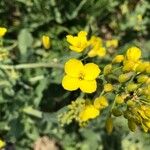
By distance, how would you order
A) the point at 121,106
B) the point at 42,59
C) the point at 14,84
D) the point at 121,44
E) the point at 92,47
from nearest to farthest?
the point at 121,106
the point at 92,47
the point at 14,84
the point at 42,59
the point at 121,44

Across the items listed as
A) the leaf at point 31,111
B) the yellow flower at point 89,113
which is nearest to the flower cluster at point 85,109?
the yellow flower at point 89,113

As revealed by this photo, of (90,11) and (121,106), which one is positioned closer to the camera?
(121,106)

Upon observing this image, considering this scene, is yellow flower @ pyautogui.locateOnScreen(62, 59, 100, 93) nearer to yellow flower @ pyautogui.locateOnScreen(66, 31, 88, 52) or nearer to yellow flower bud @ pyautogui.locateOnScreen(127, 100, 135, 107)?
yellow flower @ pyautogui.locateOnScreen(66, 31, 88, 52)

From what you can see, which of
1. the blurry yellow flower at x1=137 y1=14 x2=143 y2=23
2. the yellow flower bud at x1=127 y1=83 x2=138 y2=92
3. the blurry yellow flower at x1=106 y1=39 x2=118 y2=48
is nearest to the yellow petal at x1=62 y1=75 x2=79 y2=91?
the yellow flower bud at x1=127 y1=83 x2=138 y2=92

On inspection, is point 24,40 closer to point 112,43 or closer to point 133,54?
point 112,43

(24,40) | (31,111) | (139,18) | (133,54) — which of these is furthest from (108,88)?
(139,18)

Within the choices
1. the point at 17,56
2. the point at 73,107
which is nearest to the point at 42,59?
the point at 17,56

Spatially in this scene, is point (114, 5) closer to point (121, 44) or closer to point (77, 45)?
point (121, 44)

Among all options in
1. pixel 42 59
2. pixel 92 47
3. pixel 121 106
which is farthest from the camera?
pixel 42 59
